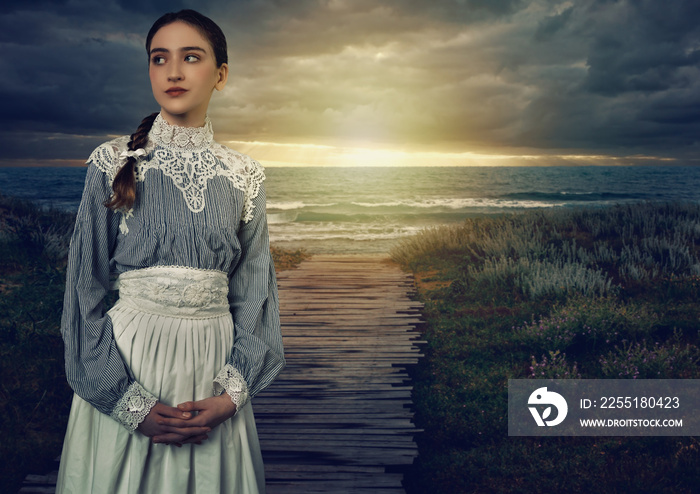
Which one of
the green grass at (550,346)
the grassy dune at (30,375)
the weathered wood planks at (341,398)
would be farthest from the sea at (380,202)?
the grassy dune at (30,375)

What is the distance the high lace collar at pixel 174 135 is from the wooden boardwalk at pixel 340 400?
7.96ft

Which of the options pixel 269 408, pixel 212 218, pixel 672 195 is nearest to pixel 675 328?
pixel 269 408

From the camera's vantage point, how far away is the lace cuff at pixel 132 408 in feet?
5.49

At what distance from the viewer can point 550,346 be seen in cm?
599

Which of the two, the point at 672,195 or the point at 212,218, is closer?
the point at 212,218

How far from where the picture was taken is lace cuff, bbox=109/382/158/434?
167 cm

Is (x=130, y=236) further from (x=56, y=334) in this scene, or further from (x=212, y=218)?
(x=56, y=334)

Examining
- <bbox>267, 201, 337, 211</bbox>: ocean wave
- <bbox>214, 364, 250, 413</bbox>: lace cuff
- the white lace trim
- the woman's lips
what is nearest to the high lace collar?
the white lace trim

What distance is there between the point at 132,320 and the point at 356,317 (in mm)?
5832

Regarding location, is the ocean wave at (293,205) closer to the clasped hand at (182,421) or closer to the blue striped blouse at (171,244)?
the blue striped blouse at (171,244)

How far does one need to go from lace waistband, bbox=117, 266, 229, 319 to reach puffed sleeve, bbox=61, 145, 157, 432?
0.09 metres

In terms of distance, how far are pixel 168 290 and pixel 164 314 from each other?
0.08 meters

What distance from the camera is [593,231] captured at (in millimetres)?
11914

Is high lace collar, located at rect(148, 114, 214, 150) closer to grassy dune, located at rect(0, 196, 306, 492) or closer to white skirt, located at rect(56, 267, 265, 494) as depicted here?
white skirt, located at rect(56, 267, 265, 494)
